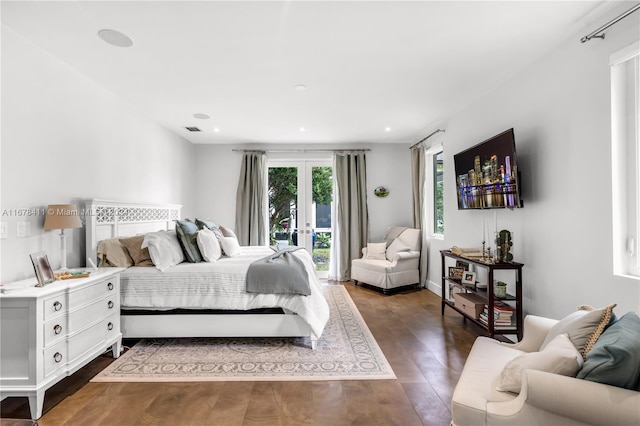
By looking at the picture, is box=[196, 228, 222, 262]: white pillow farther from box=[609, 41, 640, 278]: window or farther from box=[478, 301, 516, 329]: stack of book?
box=[609, 41, 640, 278]: window

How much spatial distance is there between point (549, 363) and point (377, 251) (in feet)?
13.8

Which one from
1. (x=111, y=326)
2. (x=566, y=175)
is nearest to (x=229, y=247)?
(x=111, y=326)

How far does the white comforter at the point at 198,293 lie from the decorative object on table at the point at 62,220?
1.63ft

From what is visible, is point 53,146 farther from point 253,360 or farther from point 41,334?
point 253,360

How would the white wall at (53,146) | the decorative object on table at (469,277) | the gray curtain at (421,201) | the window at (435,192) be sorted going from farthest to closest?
the gray curtain at (421,201) → the window at (435,192) → the decorative object on table at (469,277) → the white wall at (53,146)

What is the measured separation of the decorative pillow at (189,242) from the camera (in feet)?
10.7

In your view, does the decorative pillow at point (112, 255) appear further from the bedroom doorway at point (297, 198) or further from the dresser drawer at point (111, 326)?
the bedroom doorway at point (297, 198)

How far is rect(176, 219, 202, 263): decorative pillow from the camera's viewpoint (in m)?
3.25

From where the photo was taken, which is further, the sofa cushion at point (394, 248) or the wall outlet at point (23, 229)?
the sofa cushion at point (394, 248)

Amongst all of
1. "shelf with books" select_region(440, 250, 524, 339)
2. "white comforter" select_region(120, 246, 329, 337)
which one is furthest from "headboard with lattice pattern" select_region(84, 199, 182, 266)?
"shelf with books" select_region(440, 250, 524, 339)

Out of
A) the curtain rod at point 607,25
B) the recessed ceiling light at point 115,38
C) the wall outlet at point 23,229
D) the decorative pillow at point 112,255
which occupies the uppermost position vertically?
the recessed ceiling light at point 115,38

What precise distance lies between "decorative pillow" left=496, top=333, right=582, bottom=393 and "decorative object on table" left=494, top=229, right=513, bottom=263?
1.52m

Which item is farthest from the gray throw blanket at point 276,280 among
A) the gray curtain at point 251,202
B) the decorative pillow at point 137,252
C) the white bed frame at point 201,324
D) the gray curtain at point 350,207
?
the gray curtain at point 350,207

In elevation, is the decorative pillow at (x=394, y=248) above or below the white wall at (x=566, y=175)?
below
